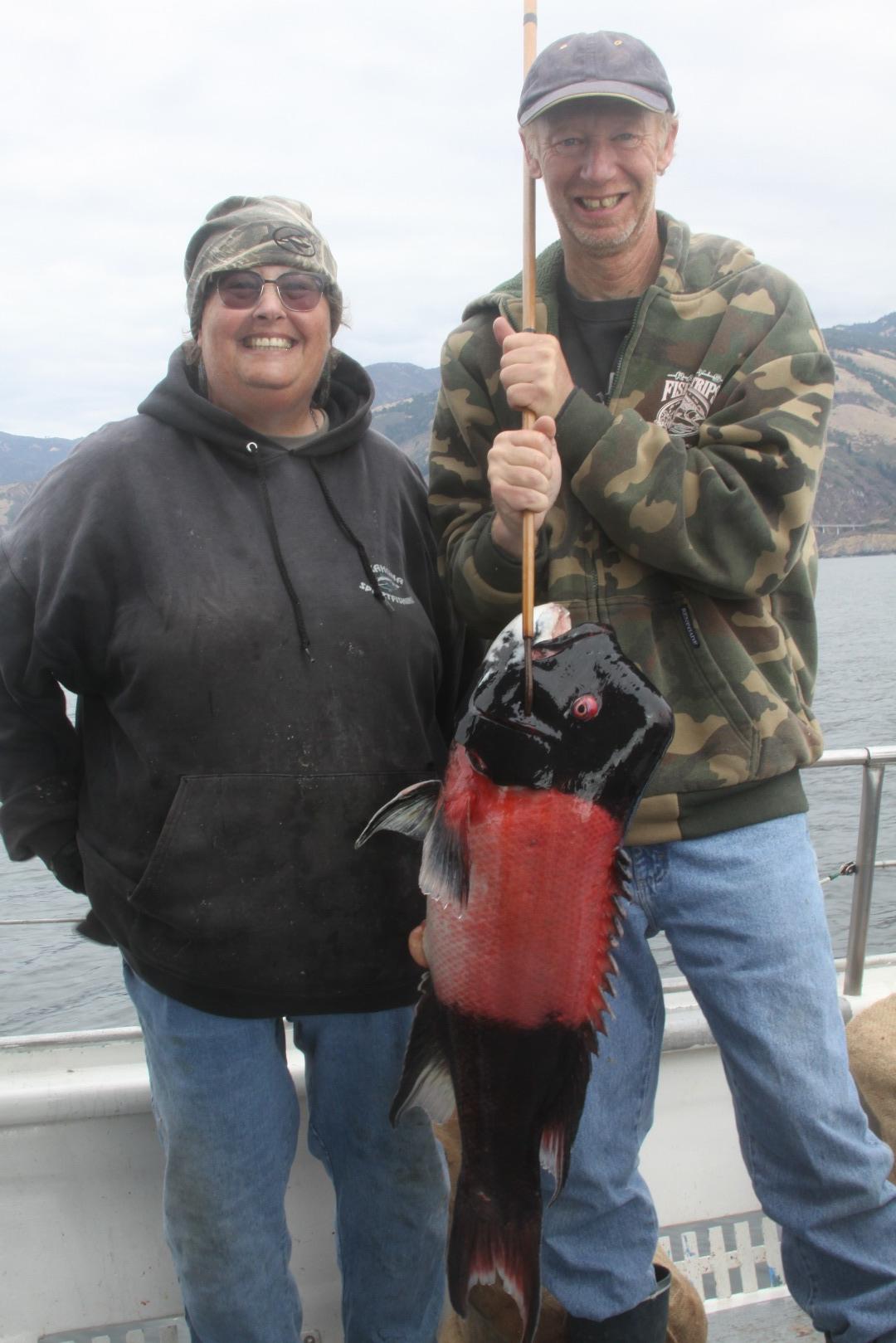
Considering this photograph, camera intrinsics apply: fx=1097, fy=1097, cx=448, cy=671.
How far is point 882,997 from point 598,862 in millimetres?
2749

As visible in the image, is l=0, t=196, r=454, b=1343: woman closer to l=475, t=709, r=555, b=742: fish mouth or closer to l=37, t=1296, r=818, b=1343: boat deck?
l=475, t=709, r=555, b=742: fish mouth

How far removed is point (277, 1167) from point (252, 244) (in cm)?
246

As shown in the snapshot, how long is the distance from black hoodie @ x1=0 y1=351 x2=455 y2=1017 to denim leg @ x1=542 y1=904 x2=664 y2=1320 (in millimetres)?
573

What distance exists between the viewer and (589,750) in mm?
2240

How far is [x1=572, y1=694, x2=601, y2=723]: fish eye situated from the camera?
224 centimetres

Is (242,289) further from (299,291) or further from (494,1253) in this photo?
(494,1253)

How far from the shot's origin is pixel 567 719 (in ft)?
7.33

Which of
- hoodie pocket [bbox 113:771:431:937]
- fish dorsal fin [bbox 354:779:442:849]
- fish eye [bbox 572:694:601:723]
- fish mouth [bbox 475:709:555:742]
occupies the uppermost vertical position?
fish eye [bbox 572:694:601:723]

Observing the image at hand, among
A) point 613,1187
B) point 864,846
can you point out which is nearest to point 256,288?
point 613,1187

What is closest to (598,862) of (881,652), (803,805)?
(803,805)

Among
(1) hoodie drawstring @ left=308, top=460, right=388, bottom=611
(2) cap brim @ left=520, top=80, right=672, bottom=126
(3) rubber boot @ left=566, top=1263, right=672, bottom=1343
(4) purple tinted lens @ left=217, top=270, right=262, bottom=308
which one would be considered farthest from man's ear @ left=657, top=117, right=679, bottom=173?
(3) rubber boot @ left=566, top=1263, right=672, bottom=1343

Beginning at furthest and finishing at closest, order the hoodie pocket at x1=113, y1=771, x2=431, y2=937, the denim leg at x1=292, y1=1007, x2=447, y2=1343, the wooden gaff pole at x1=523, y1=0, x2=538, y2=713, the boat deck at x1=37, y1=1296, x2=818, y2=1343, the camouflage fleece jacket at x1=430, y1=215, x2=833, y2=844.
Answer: the boat deck at x1=37, y1=1296, x2=818, y2=1343, the denim leg at x1=292, y1=1007, x2=447, y2=1343, the hoodie pocket at x1=113, y1=771, x2=431, y2=937, the camouflage fleece jacket at x1=430, y1=215, x2=833, y2=844, the wooden gaff pole at x1=523, y1=0, x2=538, y2=713

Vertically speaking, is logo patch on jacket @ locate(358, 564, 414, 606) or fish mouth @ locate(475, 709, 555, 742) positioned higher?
logo patch on jacket @ locate(358, 564, 414, 606)

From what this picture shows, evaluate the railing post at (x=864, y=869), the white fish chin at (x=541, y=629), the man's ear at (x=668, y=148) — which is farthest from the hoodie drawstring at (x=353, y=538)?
the railing post at (x=864, y=869)
